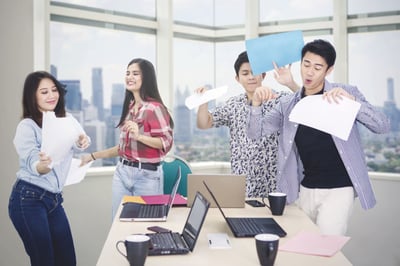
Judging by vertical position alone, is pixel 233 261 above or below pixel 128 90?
below

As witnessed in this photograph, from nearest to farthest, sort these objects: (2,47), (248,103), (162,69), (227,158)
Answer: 1. (248,103)
2. (2,47)
3. (162,69)
4. (227,158)

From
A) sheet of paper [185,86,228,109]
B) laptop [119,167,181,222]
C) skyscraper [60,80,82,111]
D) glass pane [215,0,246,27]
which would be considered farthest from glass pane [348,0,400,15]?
laptop [119,167,181,222]

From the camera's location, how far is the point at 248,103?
2.77m

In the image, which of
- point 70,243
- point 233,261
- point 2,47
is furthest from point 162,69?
point 233,261

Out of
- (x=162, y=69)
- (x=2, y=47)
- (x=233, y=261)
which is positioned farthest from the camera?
(x=162, y=69)

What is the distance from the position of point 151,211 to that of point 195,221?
21.9 inches

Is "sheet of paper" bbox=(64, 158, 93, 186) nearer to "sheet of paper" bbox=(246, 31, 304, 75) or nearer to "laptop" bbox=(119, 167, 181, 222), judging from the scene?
"laptop" bbox=(119, 167, 181, 222)

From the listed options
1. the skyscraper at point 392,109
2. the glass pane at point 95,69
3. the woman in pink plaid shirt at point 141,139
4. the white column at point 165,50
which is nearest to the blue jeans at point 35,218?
the woman in pink plaid shirt at point 141,139

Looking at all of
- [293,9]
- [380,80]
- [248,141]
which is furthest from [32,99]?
[380,80]

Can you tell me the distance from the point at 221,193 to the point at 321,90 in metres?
0.71

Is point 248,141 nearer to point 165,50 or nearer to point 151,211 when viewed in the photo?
point 151,211

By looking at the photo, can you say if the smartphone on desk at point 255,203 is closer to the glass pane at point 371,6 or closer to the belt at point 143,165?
the belt at point 143,165

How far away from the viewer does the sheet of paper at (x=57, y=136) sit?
7.39ft

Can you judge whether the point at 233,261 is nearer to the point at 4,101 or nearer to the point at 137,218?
the point at 137,218
